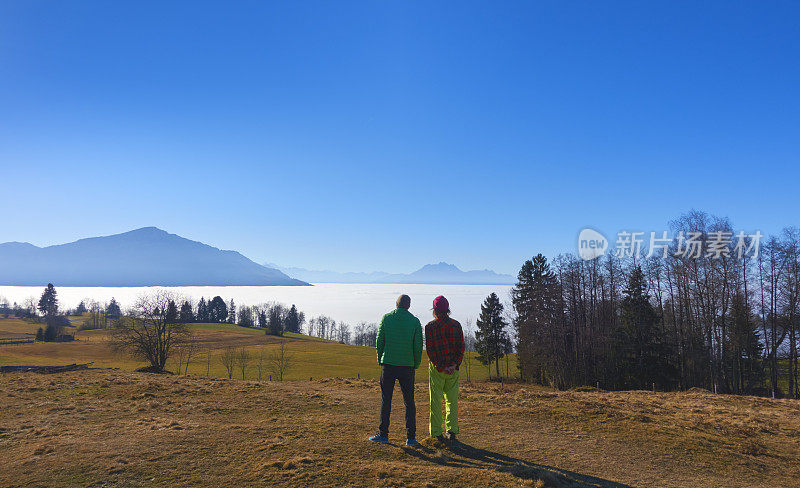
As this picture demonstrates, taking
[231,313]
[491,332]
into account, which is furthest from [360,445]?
[231,313]

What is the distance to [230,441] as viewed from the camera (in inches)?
290

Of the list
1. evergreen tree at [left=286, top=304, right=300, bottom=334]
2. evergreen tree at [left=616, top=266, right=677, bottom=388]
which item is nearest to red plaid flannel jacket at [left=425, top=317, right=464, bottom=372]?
evergreen tree at [left=616, top=266, right=677, bottom=388]

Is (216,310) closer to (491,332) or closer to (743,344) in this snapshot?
(491,332)

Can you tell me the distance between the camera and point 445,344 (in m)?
7.27

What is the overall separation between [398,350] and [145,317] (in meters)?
38.4

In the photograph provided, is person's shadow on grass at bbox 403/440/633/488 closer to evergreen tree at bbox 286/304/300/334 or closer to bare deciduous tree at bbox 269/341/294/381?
bare deciduous tree at bbox 269/341/294/381

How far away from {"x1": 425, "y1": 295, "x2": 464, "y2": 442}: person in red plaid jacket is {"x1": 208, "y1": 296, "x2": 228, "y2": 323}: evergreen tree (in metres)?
161

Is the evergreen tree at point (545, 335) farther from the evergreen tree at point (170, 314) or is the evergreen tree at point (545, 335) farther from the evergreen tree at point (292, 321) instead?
the evergreen tree at point (292, 321)

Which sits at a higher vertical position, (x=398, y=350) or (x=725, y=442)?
(x=398, y=350)

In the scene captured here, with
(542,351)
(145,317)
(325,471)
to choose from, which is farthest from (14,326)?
(325,471)

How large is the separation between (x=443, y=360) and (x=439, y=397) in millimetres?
866

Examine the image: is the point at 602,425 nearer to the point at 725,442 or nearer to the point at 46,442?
the point at 725,442

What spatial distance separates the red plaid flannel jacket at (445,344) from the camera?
287 inches

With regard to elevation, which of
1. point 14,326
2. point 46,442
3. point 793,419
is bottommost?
point 14,326
